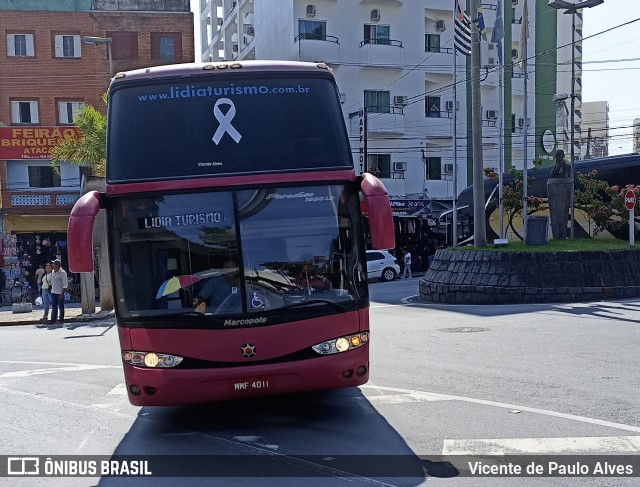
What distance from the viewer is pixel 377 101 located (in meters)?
42.2

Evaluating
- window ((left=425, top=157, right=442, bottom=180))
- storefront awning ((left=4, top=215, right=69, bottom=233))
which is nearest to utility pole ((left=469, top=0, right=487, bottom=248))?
storefront awning ((left=4, top=215, right=69, bottom=233))

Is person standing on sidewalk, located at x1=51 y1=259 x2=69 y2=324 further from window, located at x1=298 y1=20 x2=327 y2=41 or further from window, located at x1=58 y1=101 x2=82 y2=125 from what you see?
window, located at x1=298 y1=20 x2=327 y2=41

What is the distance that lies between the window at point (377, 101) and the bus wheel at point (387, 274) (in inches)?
427

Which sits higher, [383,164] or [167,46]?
[167,46]

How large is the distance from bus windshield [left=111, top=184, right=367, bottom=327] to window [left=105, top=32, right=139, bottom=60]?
31.7 meters

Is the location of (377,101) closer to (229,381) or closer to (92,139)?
(92,139)

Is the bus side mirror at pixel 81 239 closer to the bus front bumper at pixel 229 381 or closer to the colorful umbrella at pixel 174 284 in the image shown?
the colorful umbrella at pixel 174 284

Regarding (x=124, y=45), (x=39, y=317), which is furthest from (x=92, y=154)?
(x=124, y=45)

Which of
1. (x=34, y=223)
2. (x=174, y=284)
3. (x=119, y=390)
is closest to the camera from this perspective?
(x=174, y=284)

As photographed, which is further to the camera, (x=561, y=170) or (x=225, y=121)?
(x=561, y=170)

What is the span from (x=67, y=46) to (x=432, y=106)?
20128 mm

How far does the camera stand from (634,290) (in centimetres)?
1923

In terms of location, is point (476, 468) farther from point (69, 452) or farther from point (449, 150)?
point (449, 150)

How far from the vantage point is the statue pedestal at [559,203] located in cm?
2369
